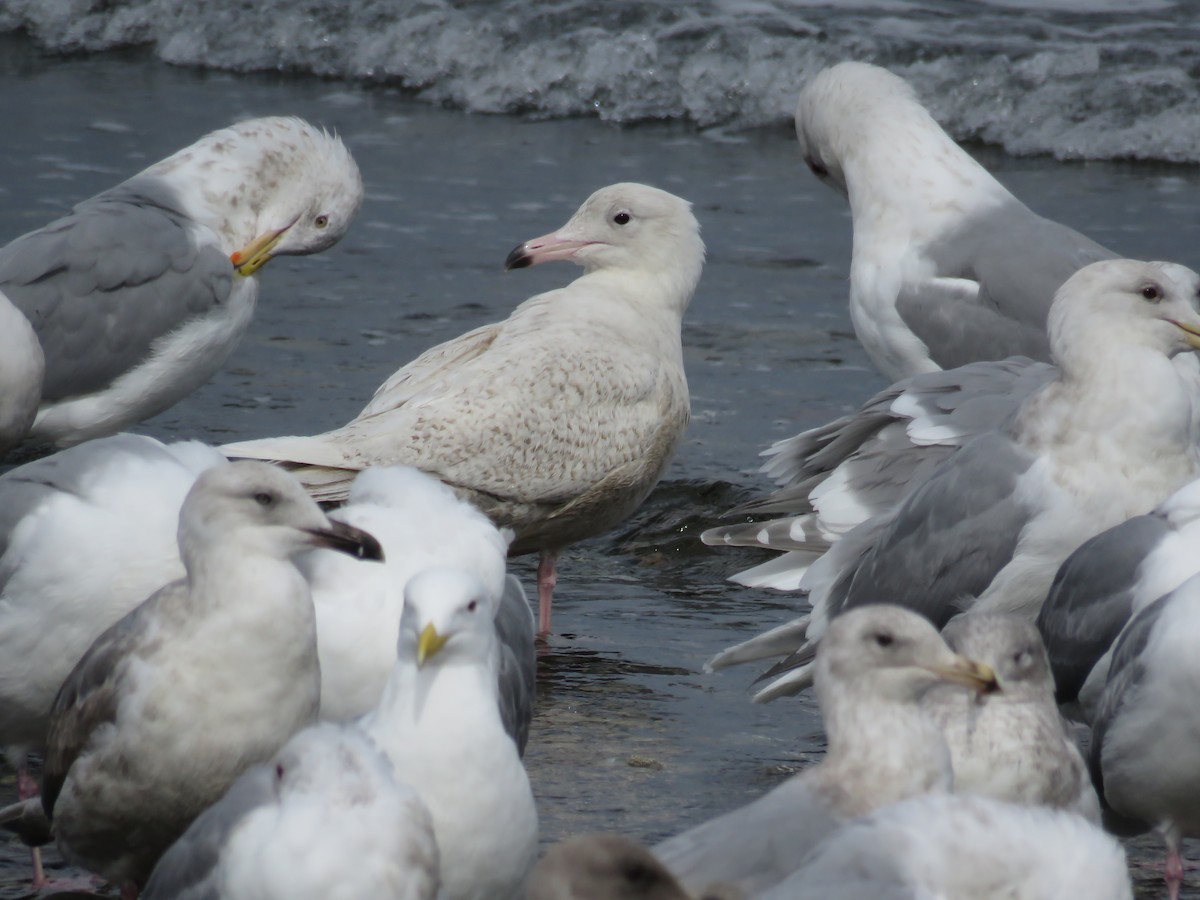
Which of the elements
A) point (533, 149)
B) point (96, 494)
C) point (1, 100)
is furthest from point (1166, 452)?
point (1, 100)

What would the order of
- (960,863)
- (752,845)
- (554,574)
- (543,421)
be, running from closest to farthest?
(960,863) < (752,845) < (543,421) < (554,574)

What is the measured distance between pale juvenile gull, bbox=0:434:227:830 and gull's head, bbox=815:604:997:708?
1530 mm

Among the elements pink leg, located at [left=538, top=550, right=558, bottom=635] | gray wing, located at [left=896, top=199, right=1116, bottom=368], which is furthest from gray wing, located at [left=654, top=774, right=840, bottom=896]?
gray wing, located at [left=896, top=199, right=1116, bottom=368]

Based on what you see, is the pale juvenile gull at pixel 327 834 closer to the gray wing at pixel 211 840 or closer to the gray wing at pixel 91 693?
the gray wing at pixel 211 840

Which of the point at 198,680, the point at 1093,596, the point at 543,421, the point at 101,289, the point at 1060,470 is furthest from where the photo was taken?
the point at 101,289

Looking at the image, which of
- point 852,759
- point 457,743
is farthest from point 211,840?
point 852,759

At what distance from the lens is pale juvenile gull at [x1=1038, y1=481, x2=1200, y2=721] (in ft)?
14.6

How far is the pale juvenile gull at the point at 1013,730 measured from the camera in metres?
4.07

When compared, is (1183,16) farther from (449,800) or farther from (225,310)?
(449,800)

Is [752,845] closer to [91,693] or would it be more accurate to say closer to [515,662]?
[515,662]

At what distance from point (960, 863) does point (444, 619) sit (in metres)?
1.16

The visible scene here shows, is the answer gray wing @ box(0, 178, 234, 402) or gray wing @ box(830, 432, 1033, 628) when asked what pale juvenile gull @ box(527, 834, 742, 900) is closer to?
gray wing @ box(830, 432, 1033, 628)

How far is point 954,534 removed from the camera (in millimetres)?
4996

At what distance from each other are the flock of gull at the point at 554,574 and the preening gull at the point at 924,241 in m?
0.02
